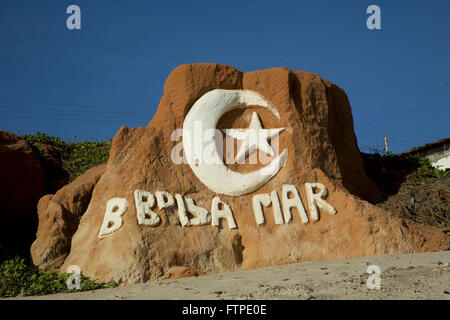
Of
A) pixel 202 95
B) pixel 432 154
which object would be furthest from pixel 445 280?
pixel 432 154

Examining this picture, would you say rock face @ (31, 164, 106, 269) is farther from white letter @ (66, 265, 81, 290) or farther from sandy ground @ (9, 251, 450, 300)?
sandy ground @ (9, 251, 450, 300)

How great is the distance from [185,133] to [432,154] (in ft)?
39.9

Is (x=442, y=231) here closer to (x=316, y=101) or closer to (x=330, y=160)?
(x=330, y=160)

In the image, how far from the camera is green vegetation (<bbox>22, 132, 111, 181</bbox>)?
16.5 meters

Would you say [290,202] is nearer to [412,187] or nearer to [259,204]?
[259,204]

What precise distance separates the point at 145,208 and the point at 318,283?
366cm

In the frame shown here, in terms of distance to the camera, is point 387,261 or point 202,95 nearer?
point 387,261

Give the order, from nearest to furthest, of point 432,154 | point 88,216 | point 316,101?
point 88,216 < point 316,101 < point 432,154

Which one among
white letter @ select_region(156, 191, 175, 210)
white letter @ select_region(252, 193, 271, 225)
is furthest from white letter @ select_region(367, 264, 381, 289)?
white letter @ select_region(156, 191, 175, 210)

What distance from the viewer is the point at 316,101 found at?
11.4 metres

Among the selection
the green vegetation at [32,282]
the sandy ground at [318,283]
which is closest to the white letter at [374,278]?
the sandy ground at [318,283]

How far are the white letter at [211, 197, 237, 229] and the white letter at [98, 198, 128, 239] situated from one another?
1549 millimetres

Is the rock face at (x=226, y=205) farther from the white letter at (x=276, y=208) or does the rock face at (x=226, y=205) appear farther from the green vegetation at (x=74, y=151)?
the green vegetation at (x=74, y=151)

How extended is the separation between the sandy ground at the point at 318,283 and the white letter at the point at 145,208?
1320 millimetres
